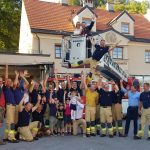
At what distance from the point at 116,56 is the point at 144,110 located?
22.6m

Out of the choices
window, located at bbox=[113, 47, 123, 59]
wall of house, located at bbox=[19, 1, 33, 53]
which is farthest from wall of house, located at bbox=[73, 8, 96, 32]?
wall of house, located at bbox=[19, 1, 33, 53]

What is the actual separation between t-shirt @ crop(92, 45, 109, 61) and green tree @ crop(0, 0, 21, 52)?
2598 centimetres

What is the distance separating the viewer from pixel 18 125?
43.0ft

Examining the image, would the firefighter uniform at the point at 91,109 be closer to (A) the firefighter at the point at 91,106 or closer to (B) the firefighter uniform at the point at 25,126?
(A) the firefighter at the point at 91,106

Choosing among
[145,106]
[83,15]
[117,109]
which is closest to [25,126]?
[117,109]

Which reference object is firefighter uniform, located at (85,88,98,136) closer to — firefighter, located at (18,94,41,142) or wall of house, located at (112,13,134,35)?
firefighter, located at (18,94,41,142)

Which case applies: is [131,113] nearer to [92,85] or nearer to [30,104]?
[92,85]

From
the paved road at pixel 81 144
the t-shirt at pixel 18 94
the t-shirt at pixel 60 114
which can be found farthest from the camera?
the t-shirt at pixel 60 114

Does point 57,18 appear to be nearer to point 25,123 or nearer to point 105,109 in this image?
point 105,109

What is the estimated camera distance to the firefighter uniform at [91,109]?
1417 cm

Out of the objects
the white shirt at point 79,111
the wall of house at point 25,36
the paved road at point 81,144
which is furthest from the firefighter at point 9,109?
the wall of house at point 25,36

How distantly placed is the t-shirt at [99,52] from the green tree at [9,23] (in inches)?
1023

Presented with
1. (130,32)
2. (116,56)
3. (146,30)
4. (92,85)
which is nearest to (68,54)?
(92,85)

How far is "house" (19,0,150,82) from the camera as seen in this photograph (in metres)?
33.9
